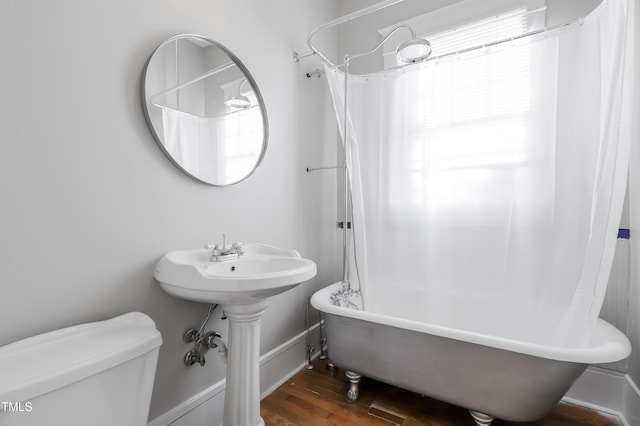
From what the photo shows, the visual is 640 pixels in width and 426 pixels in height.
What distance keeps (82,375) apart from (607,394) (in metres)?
2.30

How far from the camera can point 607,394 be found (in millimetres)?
1530

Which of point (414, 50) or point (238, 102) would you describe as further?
point (238, 102)

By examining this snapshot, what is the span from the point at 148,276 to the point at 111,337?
29cm

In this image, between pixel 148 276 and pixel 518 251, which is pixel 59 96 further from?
pixel 518 251

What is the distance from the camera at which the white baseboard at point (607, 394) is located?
143 cm

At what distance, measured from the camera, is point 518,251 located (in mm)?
1531

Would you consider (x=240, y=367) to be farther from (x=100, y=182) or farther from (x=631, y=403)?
(x=631, y=403)

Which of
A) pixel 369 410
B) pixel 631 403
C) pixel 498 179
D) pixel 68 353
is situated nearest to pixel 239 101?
pixel 68 353

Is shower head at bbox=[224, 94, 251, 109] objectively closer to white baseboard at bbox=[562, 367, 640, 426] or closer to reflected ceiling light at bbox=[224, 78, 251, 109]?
reflected ceiling light at bbox=[224, 78, 251, 109]

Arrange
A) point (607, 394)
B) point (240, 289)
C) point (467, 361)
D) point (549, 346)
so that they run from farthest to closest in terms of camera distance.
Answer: point (607, 394)
point (467, 361)
point (549, 346)
point (240, 289)

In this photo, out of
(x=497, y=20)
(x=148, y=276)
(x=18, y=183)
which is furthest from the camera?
(x=497, y=20)

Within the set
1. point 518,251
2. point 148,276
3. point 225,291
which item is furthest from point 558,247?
point 148,276

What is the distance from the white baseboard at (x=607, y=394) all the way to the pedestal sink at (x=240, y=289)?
164 centimetres

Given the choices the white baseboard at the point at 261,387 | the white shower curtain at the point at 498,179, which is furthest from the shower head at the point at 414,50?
the white baseboard at the point at 261,387
